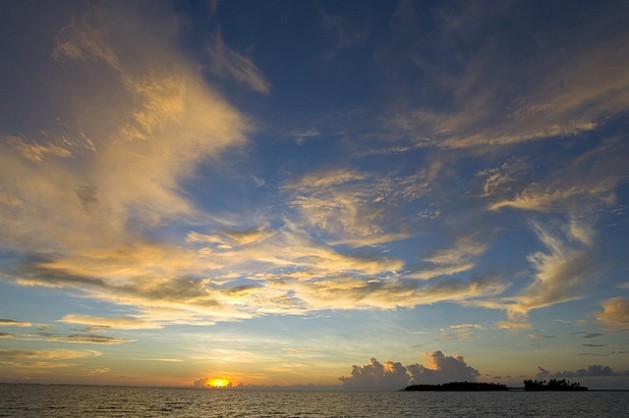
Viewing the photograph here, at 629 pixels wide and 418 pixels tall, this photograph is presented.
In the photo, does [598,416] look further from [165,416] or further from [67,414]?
[67,414]

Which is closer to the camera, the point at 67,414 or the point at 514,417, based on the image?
the point at 67,414

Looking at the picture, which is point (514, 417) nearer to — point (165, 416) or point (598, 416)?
point (598, 416)

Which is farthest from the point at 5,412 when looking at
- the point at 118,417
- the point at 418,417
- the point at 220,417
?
the point at 418,417

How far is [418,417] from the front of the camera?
126 metres

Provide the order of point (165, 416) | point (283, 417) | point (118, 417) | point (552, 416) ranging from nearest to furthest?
point (118, 417) → point (165, 416) → point (283, 417) → point (552, 416)

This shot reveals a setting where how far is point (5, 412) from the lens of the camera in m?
113

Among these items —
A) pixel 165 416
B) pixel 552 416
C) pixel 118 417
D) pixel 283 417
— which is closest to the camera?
pixel 118 417

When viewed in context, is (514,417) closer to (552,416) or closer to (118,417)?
(552,416)

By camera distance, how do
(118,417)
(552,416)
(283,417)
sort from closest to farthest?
(118,417) < (283,417) < (552,416)

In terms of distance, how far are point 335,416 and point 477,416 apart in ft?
141

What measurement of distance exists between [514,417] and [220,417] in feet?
278

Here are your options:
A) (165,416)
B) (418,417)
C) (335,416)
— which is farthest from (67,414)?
(418,417)

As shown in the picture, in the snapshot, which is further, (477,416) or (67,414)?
(477,416)

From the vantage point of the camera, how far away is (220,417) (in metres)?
121
